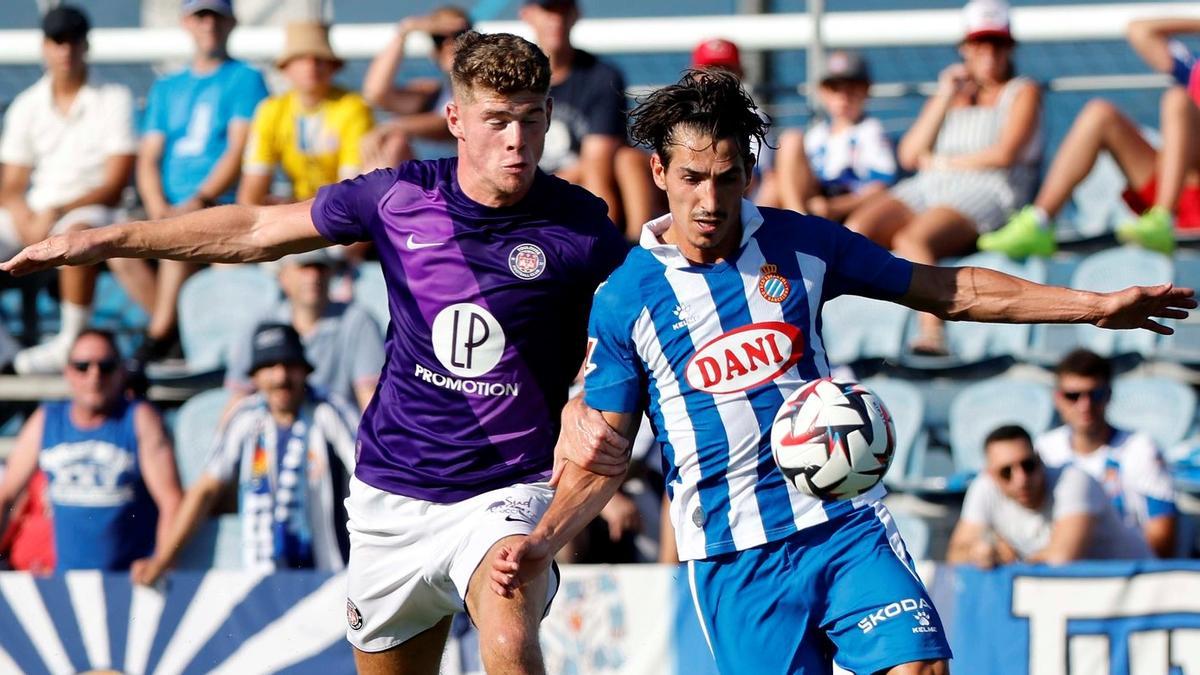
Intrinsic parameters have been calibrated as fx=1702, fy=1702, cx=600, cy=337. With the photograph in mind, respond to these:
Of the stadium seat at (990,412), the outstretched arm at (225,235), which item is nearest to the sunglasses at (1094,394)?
the stadium seat at (990,412)

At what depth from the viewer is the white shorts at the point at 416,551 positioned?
516 centimetres

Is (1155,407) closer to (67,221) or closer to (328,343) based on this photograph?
(328,343)

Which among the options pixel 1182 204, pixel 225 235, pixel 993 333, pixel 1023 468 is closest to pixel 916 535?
pixel 1023 468

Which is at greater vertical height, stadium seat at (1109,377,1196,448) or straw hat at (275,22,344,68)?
straw hat at (275,22,344,68)

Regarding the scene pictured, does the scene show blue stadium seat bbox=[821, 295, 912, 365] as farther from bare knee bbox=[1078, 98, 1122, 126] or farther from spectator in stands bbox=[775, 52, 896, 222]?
bare knee bbox=[1078, 98, 1122, 126]

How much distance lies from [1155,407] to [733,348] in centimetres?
469

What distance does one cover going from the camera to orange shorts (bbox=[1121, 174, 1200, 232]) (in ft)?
31.8

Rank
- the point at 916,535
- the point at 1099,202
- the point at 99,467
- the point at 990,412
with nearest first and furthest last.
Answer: the point at 916,535, the point at 99,467, the point at 990,412, the point at 1099,202

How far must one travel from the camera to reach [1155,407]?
29.0 ft

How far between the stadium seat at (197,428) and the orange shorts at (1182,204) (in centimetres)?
520

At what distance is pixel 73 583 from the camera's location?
7652 millimetres

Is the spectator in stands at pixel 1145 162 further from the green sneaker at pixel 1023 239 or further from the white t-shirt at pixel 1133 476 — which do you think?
the white t-shirt at pixel 1133 476

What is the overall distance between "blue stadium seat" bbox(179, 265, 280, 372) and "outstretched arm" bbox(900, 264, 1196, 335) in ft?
18.2

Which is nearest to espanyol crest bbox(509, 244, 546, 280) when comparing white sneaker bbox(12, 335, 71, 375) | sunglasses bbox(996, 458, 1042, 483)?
sunglasses bbox(996, 458, 1042, 483)
